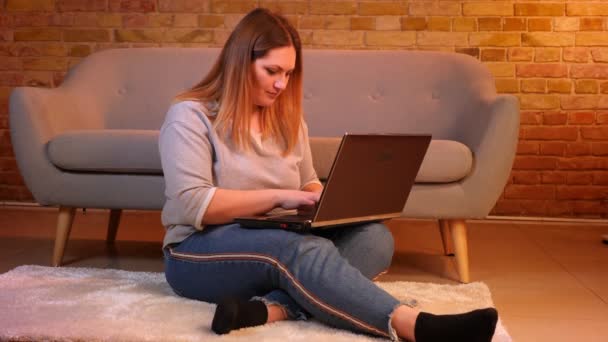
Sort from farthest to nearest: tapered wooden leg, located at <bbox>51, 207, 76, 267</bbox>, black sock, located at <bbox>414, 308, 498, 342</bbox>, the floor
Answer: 1. tapered wooden leg, located at <bbox>51, 207, 76, 267</bbox>
2. the floor
3. black sock, located at <bbox>414, 308, 498, 342</bbox>

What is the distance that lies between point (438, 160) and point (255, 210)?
0.87m

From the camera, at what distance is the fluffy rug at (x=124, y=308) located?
160cm

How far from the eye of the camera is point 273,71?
1810 mm

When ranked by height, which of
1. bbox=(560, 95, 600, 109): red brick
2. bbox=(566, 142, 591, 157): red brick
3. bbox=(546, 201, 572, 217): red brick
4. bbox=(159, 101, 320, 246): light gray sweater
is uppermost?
bbox=(159, 101, 320, 246): light gray sweater

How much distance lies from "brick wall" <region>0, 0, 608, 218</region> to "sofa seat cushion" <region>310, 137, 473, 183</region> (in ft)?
5.49

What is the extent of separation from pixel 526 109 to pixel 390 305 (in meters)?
2.74

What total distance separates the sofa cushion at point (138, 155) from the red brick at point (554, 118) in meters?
1.70

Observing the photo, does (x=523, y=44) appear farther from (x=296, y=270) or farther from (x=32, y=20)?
(x=296, y=270)

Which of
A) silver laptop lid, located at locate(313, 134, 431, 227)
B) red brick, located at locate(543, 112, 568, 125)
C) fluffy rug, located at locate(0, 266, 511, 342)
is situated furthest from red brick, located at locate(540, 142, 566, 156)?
silver laptop lid, located at locate(313, 134, 431, 227)

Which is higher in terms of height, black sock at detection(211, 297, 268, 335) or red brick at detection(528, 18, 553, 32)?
red brick at detection(528, 18, 553, 32)

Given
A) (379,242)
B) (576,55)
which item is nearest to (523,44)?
(576,55)

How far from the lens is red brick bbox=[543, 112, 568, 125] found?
13.2ft

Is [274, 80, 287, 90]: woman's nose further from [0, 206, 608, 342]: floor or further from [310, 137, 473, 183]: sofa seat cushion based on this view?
[0, 206, 608, 342]: floor

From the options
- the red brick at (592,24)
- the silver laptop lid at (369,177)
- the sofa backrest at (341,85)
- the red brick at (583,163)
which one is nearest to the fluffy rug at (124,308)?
the silver laptop lid at (369,177)
